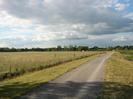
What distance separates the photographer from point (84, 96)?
1195 centimetres

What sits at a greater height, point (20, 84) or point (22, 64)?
point (22, 64)

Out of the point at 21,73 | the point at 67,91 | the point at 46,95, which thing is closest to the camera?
the point at 46,95

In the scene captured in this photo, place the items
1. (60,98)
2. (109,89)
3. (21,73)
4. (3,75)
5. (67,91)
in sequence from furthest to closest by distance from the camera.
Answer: (21,73), (3,75), (109,89), (67,91), (60,98)

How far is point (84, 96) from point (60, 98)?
110cm

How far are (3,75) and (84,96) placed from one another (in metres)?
10.5

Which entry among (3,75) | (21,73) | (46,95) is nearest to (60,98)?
(46,95)

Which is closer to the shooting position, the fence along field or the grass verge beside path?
the grass verge beside path

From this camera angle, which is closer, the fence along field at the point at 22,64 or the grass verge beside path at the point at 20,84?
the grass verge beside path at the point at 20,84

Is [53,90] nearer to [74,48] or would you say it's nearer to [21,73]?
[21,73]

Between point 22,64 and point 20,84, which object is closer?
point 20,84

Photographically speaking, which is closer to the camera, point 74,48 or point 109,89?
point 109,89

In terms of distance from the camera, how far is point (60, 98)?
1158cm

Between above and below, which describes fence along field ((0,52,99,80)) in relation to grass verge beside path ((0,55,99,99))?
above

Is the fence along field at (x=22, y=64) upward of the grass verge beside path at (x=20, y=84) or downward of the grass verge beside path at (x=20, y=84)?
upward
